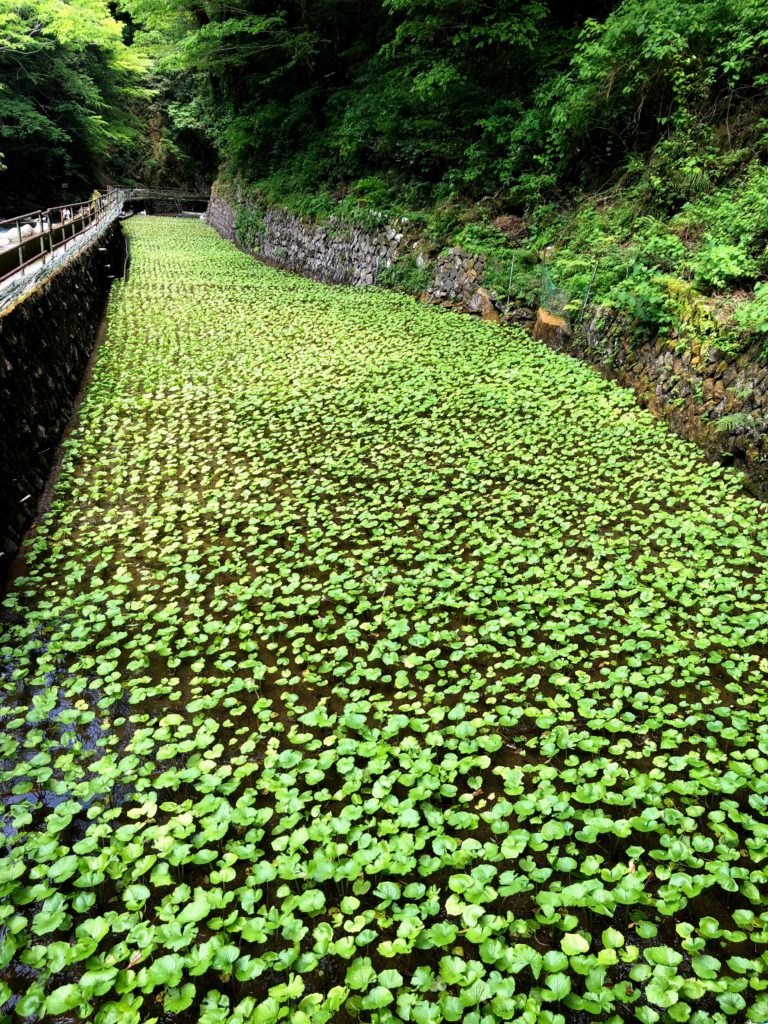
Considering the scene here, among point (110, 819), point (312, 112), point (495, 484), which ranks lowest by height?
point (110, 819)

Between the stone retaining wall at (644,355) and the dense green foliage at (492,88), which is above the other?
the dense green foliage at (492,88)

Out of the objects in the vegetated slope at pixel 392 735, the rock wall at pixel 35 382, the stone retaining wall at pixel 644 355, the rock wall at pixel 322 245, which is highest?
the rock wall at pixel 322 245

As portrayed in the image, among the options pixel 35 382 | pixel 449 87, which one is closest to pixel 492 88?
pixel 449 87

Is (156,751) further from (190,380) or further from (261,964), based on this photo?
(190,380)

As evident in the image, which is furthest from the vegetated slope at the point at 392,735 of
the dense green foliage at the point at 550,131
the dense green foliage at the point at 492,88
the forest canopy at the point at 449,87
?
the forest canopy at the point at 449,87

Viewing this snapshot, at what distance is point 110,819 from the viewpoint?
3.09m

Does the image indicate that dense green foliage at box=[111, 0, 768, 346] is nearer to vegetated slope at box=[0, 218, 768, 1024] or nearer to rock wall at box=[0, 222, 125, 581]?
vegetated slope at box=[0, 218, 768, 1024]

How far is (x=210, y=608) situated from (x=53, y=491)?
3.17 metres

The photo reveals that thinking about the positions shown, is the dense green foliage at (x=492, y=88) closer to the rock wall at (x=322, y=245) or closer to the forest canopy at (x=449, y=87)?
the forest canopy at (x=449, y=87)

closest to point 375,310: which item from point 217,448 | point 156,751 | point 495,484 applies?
point 217,448

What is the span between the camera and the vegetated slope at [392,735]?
8.02 ft

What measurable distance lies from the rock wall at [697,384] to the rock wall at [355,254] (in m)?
3.63

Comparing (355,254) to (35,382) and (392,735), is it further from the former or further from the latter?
(392,735)

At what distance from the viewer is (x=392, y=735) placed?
3.54 meters
